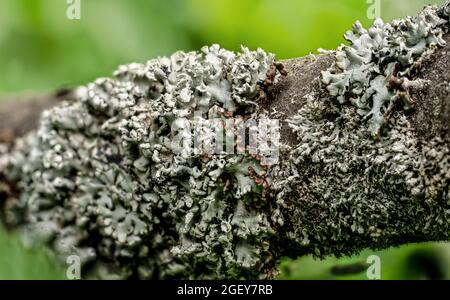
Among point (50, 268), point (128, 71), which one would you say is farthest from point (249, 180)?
point (50, 268)

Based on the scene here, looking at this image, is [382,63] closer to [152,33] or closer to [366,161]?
[366,161]

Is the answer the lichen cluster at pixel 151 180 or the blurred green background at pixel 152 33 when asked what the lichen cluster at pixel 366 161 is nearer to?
the lichen cluster at pixel 151 180

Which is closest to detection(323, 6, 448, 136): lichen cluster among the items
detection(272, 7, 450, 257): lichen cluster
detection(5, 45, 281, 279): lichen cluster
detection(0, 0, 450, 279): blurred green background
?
detection(272, 7, 450, 257): lichen cluster

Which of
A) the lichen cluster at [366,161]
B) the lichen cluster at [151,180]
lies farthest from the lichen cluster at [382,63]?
the lichen cluster at [151,180]

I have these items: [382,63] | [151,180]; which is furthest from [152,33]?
[382,63]

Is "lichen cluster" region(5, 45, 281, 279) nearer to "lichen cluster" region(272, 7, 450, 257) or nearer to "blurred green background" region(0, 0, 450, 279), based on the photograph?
"lichen cluster" region(272, 7, 450, 257)
